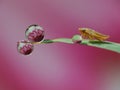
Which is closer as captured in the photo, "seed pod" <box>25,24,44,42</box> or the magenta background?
"seed pod" <box>25,24,44,42</box>

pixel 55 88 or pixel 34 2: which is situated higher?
pixel 34 2

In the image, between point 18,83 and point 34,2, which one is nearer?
point 18,83

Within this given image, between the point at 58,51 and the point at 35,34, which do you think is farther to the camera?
the point at 58,51

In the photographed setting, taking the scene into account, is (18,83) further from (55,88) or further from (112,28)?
(112,28)

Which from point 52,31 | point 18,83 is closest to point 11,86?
point 18,83

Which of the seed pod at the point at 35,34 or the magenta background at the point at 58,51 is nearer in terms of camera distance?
the seed pod at the point at 35,34

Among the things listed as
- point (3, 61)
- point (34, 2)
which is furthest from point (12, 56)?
point (34, 2)
